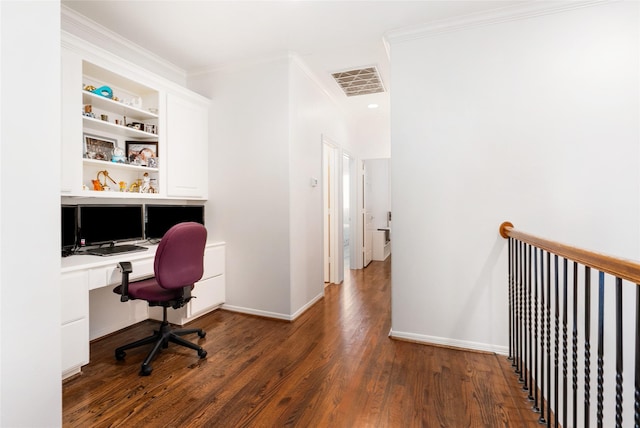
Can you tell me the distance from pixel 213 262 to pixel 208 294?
33 centimetres

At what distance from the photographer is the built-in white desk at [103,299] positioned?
2135 mm

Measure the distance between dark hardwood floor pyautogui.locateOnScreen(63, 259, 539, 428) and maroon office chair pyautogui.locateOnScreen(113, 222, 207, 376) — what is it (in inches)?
4.8

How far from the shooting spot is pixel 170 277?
2.31m

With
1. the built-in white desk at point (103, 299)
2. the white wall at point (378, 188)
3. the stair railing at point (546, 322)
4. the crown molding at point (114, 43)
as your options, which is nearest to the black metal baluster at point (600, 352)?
the stair railing at point (546, 322)

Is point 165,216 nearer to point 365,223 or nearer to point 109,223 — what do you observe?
point 109,223

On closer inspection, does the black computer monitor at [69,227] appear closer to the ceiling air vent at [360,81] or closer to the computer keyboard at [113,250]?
the computer keyboard at [113,250]

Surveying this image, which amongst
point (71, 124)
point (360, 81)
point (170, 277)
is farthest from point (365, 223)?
point (71, 124)

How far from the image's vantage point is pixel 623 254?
2.26m

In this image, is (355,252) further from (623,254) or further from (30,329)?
(30,329)

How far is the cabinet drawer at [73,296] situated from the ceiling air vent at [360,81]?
3226 millimetres

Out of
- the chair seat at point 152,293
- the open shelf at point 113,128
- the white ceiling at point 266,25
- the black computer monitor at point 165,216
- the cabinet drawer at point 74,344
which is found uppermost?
the white ceiling at point 266,25

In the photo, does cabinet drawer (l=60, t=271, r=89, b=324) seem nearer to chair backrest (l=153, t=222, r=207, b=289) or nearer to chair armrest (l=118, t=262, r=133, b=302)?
chair armrest (l=118, t=262, r=133, b=302)

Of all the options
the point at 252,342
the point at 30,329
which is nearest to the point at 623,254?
the point at 252,342

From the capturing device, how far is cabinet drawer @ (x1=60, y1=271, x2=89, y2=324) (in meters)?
2.09
